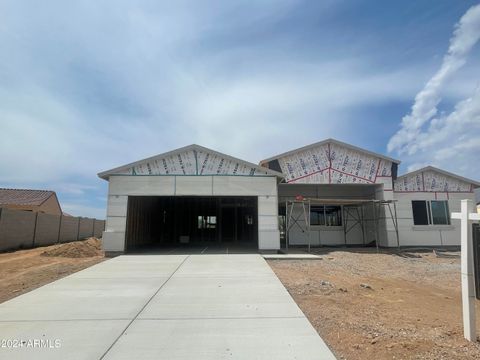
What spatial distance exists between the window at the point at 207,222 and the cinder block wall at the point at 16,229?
10437mm

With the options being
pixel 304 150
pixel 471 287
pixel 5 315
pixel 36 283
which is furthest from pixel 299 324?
pixel 304 150

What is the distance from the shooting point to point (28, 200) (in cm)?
2986

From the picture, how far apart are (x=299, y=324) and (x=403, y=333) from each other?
1.41m

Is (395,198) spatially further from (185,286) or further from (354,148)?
(185,286)

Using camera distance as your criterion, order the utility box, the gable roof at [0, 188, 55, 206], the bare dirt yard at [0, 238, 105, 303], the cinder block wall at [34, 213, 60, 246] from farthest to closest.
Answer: the gable roof at [0, 188, 55, 206]
the cinder block wall at [34, 213, 60, 246]
the bare dirt yard at [0, 238, 105, 303]
the utility box

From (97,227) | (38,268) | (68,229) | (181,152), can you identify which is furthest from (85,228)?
A: (38,268)

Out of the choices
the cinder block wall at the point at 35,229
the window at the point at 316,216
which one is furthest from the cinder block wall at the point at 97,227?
the window at the point at 316,216

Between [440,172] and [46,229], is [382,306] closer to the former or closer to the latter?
[440,172]

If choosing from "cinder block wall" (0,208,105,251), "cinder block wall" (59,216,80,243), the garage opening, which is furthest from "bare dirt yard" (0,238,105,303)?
the garage opening

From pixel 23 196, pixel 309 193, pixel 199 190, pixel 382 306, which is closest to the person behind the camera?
pixel 382 306

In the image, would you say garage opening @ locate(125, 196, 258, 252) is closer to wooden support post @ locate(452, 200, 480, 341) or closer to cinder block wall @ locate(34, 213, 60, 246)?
cinder block wall @ locate(34, 213, 60, 246)

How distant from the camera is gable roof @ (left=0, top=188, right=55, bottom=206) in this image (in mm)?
28834

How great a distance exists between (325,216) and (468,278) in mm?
14908

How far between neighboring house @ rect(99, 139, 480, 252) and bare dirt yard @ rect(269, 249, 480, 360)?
4.35 m
